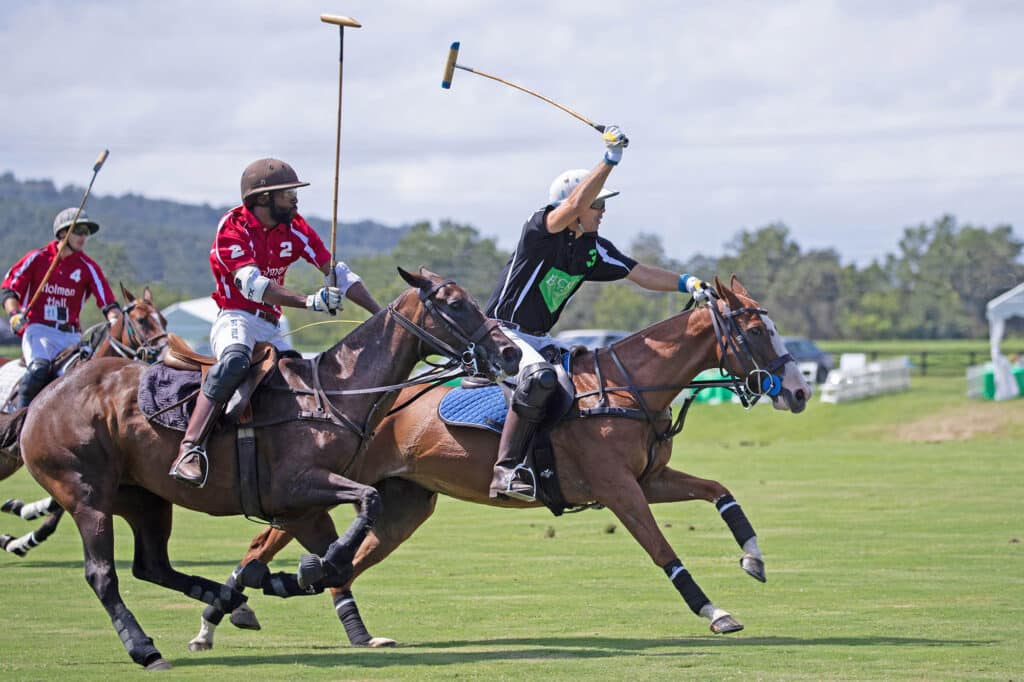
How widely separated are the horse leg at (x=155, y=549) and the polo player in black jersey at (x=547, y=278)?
2163mm

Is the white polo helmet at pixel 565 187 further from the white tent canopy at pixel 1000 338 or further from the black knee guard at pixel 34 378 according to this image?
the white tent canopy at pixel 1000 338

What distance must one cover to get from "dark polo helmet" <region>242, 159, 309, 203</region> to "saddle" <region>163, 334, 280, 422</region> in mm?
1063

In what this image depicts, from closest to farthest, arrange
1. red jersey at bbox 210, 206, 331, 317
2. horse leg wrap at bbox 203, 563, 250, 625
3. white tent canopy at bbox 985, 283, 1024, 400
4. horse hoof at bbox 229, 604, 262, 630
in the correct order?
horse leg wrap at bbox 203, 563, 250, 625
red jersey at bbox 210, 206, 331, 317
horse hoof at bbox 229, 604, 262, 630
white tent canopy at bbox 985, 283, 1024, 400

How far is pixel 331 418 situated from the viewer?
10.5m

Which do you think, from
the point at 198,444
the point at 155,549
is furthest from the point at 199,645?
the point at 198,444

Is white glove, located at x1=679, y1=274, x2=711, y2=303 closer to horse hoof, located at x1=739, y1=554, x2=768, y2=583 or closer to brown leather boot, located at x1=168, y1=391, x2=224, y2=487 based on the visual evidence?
horse hoof, located at x1=739, y1=554, x2=768, y2=583

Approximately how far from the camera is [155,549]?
1139 cm

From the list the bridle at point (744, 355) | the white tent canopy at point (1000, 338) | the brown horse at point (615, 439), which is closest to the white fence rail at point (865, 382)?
the white tent canopy at point (1000, 338)

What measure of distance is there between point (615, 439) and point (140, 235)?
2668 inches

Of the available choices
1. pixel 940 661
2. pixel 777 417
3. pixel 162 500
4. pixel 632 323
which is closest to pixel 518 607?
pixel 162 500

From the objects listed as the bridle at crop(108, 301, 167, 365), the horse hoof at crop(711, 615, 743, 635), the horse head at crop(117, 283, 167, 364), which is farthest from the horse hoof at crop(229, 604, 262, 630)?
the horse head at crop(117, 283, 167, 364)

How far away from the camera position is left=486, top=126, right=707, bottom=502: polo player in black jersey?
37.6 feet

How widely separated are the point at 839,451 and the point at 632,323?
4929 centimetres

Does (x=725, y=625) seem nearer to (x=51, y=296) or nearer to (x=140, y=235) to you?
(x=51, y=296)
